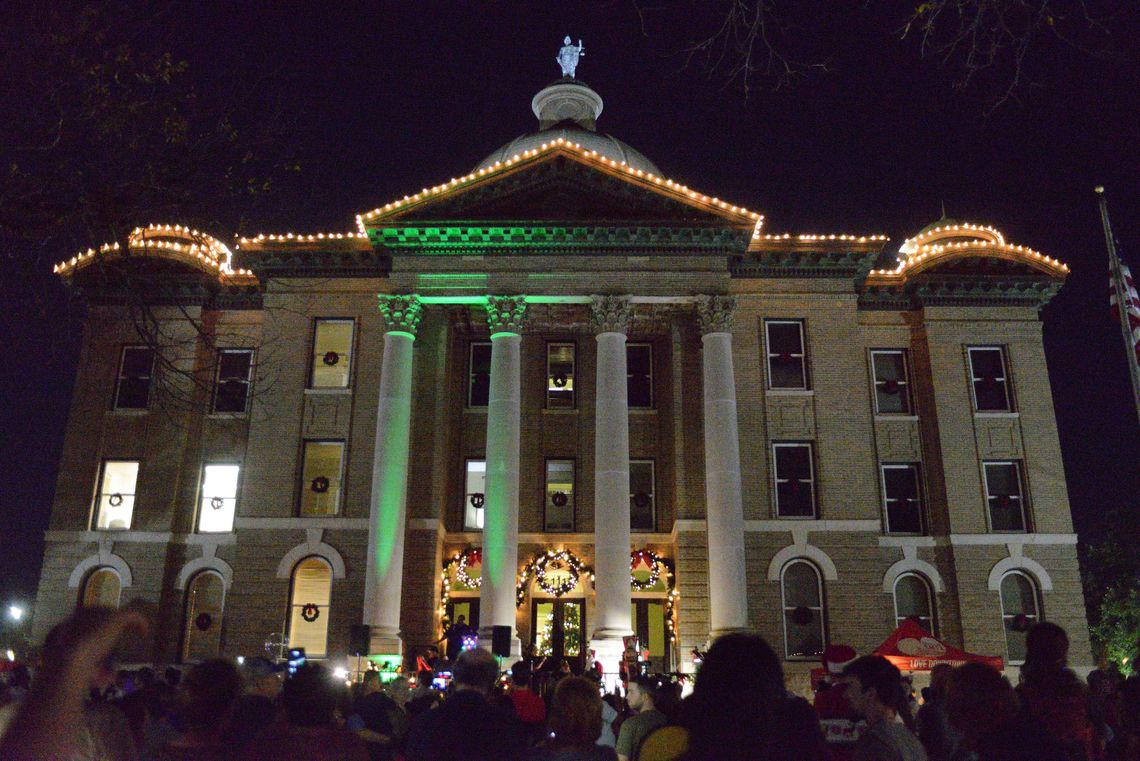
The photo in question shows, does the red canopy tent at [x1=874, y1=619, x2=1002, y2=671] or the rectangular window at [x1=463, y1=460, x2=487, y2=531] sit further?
the rectangular window at [x1=463, y1=460, x2=487, y2=531]

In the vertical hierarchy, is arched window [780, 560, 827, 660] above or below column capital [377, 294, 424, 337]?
below

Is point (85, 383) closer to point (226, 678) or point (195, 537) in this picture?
point (195, 537)

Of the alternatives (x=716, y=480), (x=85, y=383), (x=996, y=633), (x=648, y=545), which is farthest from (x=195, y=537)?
(x=996, y=633)

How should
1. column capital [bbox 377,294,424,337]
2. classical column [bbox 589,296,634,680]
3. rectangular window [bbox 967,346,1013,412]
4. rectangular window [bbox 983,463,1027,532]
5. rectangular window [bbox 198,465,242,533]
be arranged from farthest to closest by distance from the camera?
rectangular window [bbox 967,346,1013,412]
rectangular window [bbox 198,465,242,533]
rectangular window [bbox 983,463,1027,532]
column capital [bbox 377,294,424,337]
classical column [bbox 589,296,634,680]

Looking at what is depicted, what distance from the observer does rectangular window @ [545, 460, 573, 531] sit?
31781mm

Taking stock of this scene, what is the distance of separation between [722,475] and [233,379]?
1658 cm

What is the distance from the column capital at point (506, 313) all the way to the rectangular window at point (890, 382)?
476 inches

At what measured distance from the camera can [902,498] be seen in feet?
102

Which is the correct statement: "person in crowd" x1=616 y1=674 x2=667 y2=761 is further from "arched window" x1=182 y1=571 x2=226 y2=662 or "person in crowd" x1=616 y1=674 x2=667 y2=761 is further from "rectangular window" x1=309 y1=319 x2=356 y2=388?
"arched window" x1=182 y1=571 x2=226 y2=662

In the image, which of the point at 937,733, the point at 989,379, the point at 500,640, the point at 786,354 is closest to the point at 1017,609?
the point at 989,379

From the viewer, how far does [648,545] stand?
1225 inches

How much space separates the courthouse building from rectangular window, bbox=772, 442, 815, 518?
0.30 feet

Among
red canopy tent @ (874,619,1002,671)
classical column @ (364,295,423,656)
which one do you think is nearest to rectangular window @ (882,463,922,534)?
red canopy tent @ (874,619,1002,671)

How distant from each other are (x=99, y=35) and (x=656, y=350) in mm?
23746
